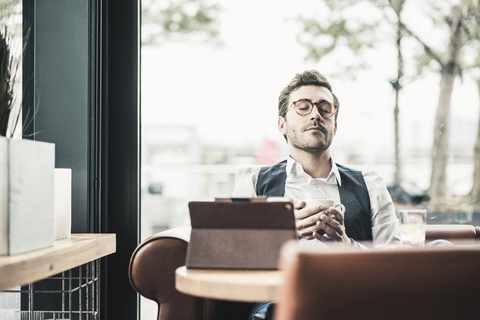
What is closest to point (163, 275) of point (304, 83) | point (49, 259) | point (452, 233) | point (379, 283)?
point (49, 259)

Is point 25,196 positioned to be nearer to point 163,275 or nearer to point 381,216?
point 163,275

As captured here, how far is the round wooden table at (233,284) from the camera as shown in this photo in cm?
92

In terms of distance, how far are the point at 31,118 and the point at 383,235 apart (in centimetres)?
156

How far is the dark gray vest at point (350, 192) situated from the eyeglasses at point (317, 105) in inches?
10.1

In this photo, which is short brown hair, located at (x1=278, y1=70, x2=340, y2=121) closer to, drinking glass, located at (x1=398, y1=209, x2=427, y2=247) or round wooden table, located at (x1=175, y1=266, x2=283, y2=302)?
drinking glass, located at (x1=398, y1=209, x2=427, y2=247)

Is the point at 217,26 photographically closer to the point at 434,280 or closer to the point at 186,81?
the point at 186,81

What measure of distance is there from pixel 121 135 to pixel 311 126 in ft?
3.03

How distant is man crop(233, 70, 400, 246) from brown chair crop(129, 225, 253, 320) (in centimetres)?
57

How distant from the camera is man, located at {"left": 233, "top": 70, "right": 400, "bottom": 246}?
1.98m

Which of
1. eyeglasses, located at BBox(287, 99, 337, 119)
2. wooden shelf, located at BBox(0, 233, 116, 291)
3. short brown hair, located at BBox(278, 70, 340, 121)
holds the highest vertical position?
short brown hair, located at BBox(278, 70, 340, 121)

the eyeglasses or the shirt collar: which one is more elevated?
the eyeglasses

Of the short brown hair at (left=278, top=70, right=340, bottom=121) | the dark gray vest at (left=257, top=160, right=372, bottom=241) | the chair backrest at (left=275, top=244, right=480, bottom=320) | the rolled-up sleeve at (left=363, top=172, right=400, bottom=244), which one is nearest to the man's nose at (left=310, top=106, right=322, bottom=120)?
the short brown hair at (left=278, top=70, right=340, bottom=121)

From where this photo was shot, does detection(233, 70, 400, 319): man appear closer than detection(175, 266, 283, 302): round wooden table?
No

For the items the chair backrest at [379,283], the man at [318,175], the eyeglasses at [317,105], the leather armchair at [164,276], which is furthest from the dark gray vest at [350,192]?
the chair backrest at [379,283]
